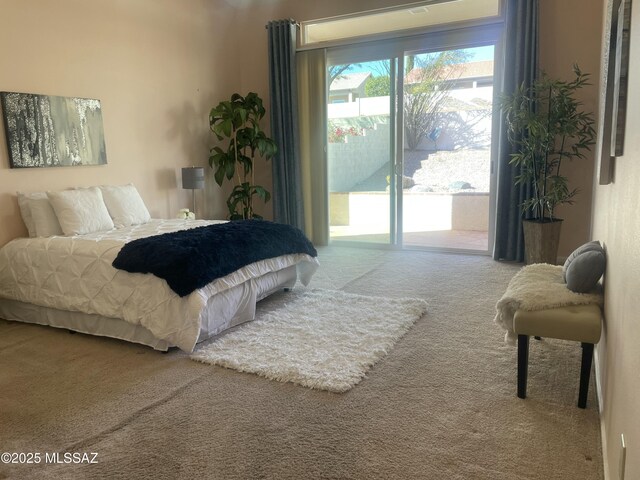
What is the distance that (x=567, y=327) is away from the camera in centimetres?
215

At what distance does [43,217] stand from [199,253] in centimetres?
164

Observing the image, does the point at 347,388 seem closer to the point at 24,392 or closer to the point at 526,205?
the point at 24,392

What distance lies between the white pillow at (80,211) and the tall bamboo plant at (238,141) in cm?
190

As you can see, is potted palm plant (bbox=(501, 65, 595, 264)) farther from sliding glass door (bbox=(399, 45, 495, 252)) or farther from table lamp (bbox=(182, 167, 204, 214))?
table lamp (bbox=(182, 167, 204, 214))

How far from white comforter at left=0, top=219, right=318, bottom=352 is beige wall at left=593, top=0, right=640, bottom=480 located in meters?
2.08

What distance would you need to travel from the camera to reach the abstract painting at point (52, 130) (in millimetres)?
3744

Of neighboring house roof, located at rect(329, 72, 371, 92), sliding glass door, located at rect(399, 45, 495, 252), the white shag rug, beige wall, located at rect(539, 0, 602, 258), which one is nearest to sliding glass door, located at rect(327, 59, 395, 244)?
neighboring house roof, located at rect(329, 72, 371, 92)

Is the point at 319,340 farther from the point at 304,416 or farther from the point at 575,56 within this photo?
the point at 575,56

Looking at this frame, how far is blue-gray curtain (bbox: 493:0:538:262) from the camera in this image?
15.4 ft

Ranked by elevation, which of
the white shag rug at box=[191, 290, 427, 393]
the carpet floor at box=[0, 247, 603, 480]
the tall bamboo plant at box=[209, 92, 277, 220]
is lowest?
the carpet floor at box=[0, 247, 603, 480]

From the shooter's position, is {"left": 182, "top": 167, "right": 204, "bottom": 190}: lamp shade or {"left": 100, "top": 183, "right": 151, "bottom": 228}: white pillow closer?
{"left": 100, "top": 183, "right": 151, "bottom": 228}: white pillow

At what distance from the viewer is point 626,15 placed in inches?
69.0

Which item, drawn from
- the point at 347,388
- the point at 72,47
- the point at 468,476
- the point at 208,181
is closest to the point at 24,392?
the point at 347,388

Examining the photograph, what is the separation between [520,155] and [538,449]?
330 cm
